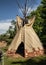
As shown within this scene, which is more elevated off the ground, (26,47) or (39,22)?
(39,22)

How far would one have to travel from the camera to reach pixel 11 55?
16.6 m

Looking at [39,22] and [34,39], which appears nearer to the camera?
[34,39]

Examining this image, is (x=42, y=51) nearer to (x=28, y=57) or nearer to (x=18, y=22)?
(x=28, y=57)

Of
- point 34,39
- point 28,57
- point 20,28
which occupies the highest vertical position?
point 20,28

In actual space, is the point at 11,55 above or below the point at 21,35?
below

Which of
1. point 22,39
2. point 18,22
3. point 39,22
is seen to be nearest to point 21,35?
point 22,39

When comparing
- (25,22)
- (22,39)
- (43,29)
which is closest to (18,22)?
(25,22)

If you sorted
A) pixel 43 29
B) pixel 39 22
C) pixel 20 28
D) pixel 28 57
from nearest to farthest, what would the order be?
1. pixel 28 57
2. pixel 20 28
3. pixel 43 29
4. pixel 39 22

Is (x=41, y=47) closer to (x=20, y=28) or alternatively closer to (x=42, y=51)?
(x=42, y=51)

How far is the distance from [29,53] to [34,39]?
149 centimetres

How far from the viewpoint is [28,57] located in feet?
52.3

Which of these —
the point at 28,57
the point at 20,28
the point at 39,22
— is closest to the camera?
the point at 28,57

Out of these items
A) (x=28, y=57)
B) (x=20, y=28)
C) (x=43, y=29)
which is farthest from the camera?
(x=43, y=29)

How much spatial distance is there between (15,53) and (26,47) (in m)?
1.35
